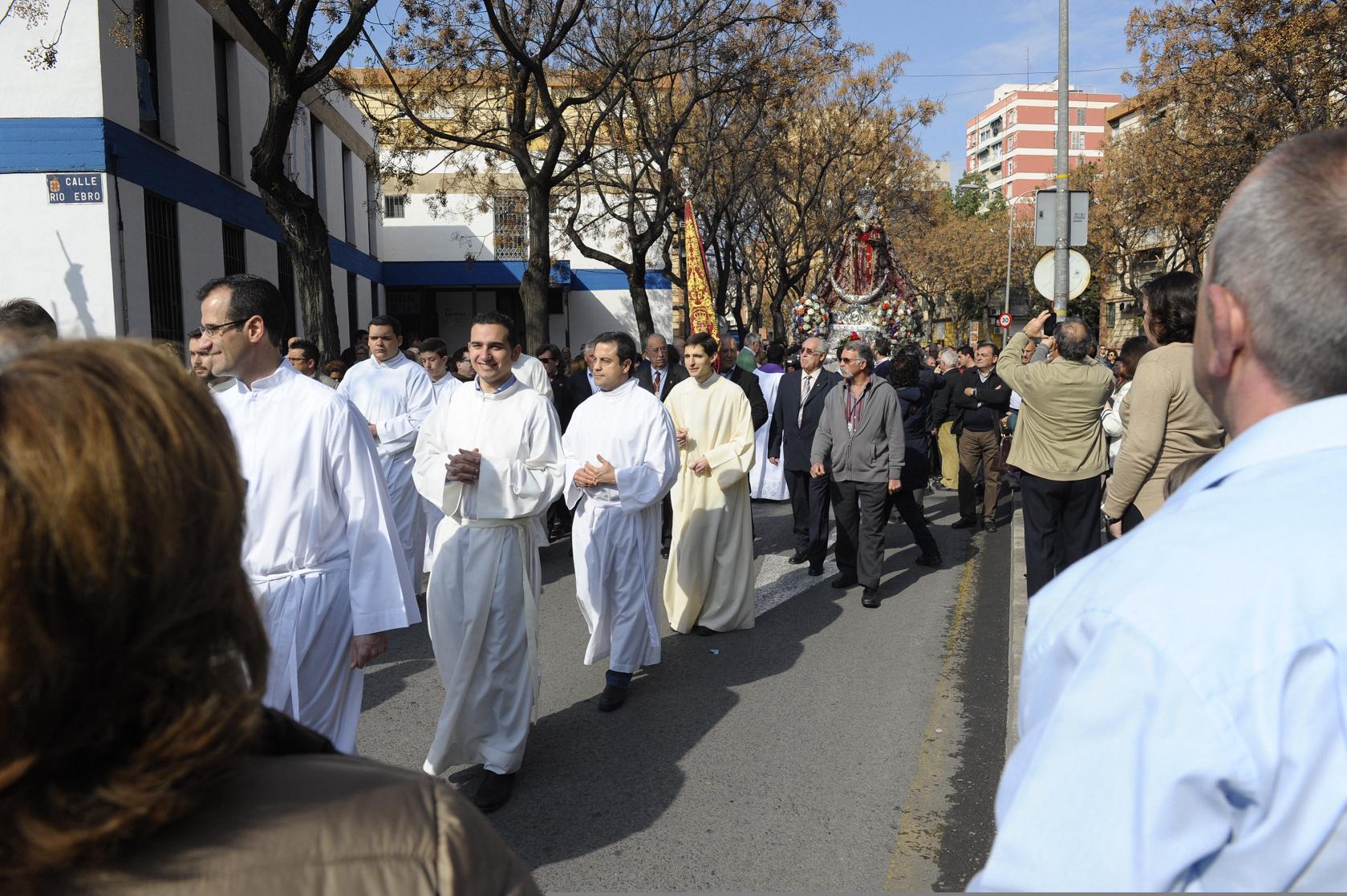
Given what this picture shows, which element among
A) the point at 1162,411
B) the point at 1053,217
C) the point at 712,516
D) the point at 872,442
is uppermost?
the point at 1053,217

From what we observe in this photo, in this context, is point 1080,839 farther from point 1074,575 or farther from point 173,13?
point 173,13

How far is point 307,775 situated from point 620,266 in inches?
847

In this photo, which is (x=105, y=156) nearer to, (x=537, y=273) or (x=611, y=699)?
(x=537, y=273)

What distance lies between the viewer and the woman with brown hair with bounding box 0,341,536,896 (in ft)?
2.95

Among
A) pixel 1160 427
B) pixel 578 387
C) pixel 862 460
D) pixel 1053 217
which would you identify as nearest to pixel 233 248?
pixel 578 387

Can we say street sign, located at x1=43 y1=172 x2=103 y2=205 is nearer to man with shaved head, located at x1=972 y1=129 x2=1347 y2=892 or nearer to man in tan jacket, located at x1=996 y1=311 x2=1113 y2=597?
man in tan jacket, located at x1=996 y1=311 x2=1113 y2=597

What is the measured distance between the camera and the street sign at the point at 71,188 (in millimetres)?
12266

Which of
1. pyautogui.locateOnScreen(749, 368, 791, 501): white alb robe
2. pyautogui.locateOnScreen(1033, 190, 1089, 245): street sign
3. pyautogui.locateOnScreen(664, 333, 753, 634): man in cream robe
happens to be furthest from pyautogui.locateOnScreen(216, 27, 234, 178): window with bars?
pyautogui.locateOnScreen(664, 333, 753, 634): man in cream robe

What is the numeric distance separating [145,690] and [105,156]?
13462 mm

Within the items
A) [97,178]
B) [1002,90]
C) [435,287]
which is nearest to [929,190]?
[435,287]

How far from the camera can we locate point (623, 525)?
580cm

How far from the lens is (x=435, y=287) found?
34.0 m

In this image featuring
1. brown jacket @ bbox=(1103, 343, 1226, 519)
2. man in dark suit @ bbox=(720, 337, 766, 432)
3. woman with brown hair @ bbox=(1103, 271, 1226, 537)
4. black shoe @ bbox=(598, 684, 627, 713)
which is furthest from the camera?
man in dark suit @ bbox=(720, 337, 766, 432)

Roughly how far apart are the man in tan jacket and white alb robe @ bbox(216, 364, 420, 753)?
4.35 metres
